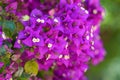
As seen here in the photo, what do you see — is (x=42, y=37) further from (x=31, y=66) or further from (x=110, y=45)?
(x=110, y=45)

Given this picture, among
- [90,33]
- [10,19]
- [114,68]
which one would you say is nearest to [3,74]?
[10,19]

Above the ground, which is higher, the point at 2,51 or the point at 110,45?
the point at 2,51

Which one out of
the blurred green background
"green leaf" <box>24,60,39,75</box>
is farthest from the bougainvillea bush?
the blurred green background

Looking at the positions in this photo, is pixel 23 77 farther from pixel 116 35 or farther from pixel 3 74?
pixel 116 35

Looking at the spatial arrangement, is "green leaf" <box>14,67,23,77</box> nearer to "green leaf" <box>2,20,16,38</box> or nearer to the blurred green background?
"green leaf" <box>2,20,16,38</box>

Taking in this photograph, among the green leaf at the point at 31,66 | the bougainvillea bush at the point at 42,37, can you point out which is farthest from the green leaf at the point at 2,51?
the green leaf at the point at 31,66

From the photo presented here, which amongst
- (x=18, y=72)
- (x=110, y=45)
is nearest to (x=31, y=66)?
(x=18, y=72)
